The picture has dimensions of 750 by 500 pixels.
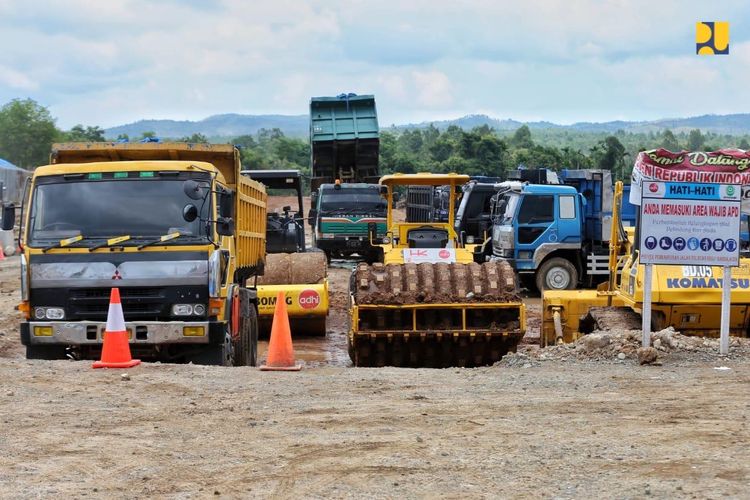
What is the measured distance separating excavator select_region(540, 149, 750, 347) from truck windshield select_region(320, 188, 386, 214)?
1552 centimetres

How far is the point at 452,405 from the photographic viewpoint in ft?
29.0

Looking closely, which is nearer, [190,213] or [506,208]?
[190,213]

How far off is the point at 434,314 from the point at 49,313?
424cm

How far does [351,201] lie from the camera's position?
99.1 feet

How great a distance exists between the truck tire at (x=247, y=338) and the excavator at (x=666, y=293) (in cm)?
377

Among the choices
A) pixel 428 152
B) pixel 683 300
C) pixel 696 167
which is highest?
pixel 428 152

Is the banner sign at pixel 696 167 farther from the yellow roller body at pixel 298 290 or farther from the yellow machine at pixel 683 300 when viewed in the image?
the yellow roller body at pixel 298 290

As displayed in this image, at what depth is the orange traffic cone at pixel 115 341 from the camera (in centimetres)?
1097

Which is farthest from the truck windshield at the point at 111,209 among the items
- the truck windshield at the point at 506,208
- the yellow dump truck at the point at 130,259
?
the truck windshield at the point at 506,208

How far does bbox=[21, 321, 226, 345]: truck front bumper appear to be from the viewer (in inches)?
447

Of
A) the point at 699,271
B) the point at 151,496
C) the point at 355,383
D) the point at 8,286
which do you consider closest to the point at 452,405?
the point at 355,383

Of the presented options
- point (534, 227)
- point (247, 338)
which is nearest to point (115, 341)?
point (247, 338)


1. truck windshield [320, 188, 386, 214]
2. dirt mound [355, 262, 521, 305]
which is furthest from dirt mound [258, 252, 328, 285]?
truck windshield [320, 188, 386, 214]

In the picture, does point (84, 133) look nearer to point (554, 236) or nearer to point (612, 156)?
point (612, 156)
